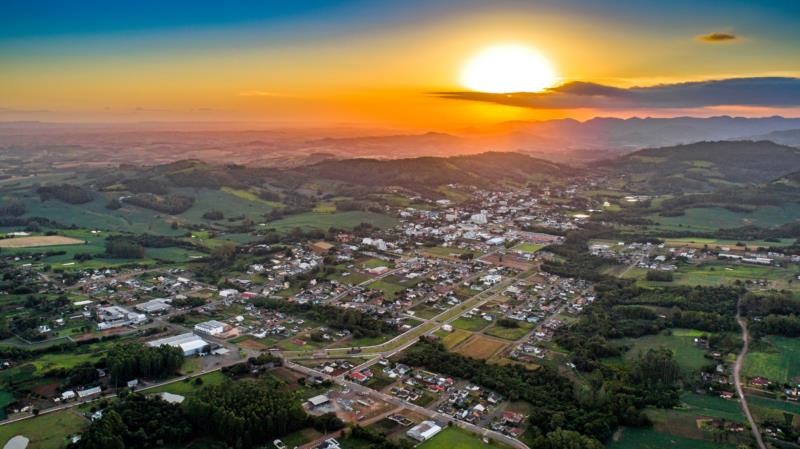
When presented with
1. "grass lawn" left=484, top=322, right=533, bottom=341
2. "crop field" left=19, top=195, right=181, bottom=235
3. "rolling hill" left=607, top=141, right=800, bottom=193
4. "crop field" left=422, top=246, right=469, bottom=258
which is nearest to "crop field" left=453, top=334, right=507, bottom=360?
"grass lawn" left=484, top=322, right=533, bottom=341

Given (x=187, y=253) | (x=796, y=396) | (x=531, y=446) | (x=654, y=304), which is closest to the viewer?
(x=531, y=446)

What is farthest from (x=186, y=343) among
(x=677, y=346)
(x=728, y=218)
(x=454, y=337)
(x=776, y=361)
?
(x=728, y=218)

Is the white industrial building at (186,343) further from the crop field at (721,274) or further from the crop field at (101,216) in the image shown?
the crop field at (721,274)

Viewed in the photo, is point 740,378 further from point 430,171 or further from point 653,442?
point 430,171

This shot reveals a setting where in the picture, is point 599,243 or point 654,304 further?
point 599,243

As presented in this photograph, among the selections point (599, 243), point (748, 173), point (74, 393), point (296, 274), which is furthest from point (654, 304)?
point (748, 173)

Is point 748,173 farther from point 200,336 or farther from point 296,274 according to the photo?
point 200,336

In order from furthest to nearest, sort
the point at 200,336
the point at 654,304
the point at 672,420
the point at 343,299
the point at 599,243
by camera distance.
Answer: the point at 599,243, the point at 343,299, the point at 654,304, the point at 200,336, the point at 672,420
